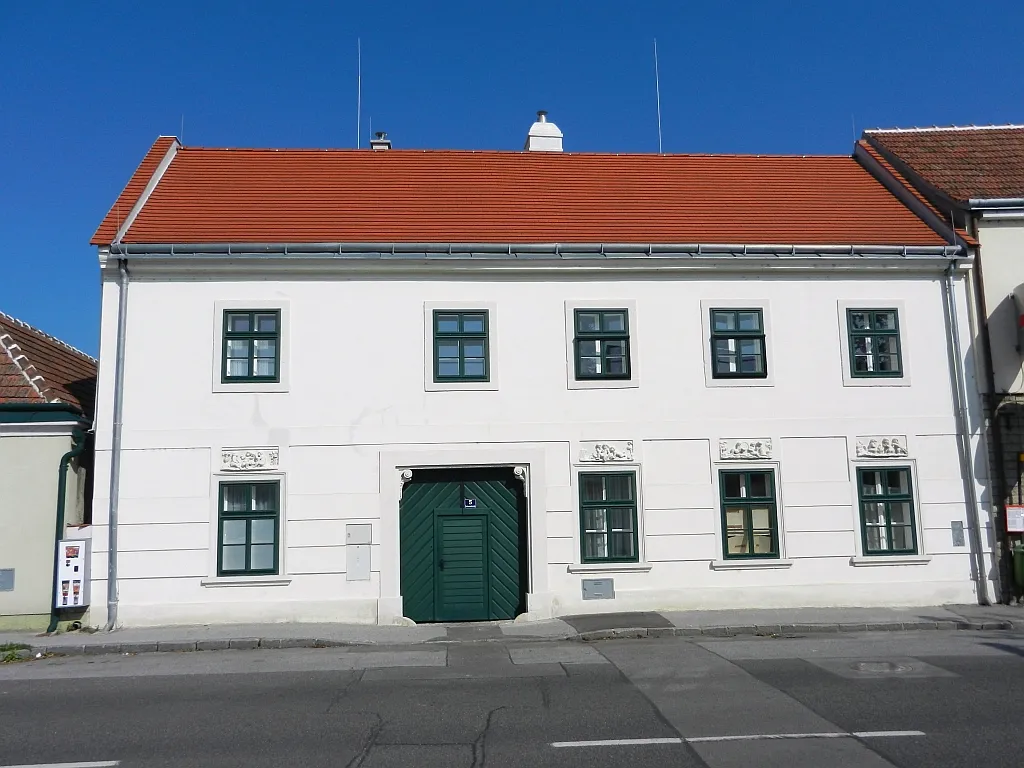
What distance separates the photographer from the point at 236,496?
565 inches

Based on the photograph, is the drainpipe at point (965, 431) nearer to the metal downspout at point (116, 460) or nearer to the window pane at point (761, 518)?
the window pane at point (761, 518)

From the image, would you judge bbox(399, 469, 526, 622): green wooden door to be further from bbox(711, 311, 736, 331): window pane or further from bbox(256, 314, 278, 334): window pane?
bbox(711, 311, 736, 331): window pane

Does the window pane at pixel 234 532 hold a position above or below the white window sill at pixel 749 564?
above

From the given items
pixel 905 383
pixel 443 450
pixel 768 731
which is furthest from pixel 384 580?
pixel 905 383

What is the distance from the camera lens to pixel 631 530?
14734 millimetres

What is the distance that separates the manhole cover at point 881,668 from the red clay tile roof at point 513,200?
7.90m

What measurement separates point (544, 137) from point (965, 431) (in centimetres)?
1173

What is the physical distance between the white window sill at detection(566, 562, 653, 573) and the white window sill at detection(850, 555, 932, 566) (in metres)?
3.57

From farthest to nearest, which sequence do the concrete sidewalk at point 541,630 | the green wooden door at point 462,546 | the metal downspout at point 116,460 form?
the green wooden door at point 462,546
the metal downspout at point 116,460
the concrete sidewalk at point 541,630

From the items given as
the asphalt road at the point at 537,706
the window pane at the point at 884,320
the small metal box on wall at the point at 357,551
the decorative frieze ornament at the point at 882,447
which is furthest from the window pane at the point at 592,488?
the window pane at the point at 884,320

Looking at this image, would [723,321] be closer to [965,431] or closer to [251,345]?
[965,431]

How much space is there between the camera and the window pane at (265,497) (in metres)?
14.3

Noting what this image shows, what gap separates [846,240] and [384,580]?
10.1m

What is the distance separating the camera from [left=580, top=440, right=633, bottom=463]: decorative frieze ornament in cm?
1473
